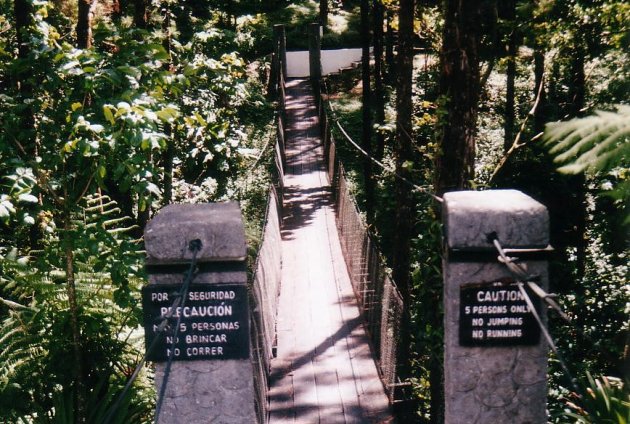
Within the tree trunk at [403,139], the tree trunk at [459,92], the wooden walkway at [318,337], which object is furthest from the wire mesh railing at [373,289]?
the tree trunk at [459,92]

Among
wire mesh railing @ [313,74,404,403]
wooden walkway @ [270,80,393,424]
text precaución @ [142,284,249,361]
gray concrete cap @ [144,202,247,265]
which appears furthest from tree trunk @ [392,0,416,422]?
gray concrete cap @ [144,202,247,265]

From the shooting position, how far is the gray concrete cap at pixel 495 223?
3.33m

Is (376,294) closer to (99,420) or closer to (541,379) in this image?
(99,420)

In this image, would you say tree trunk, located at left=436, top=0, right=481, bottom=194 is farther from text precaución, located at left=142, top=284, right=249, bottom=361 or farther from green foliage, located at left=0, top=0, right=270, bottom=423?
text precaución, located at left=142, top=284, right=249, bottom=361

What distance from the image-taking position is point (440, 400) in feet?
20.3

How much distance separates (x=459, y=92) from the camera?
5.42 meters

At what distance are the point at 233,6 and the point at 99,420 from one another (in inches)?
1169

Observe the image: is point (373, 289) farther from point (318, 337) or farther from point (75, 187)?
point (75, 187)

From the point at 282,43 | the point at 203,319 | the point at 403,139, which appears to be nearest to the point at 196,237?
the point at 203,319

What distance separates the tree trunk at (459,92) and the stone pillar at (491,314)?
6.46ft

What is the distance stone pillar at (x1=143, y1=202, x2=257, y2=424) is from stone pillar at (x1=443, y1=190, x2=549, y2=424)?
1.18 meters

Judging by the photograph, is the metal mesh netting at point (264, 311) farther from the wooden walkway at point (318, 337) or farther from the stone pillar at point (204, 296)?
the stone pillar at point (204, 296)

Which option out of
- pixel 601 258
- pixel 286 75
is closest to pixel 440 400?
pixel 601 258

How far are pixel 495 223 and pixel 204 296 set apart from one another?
65.0 inches
